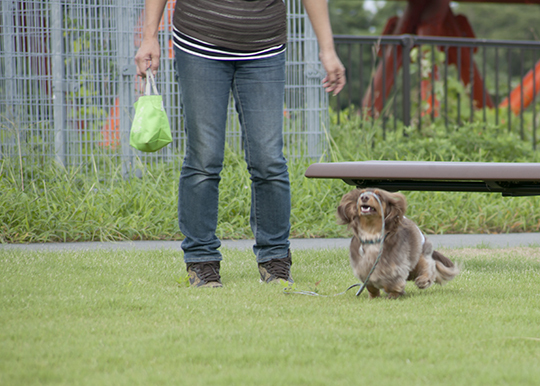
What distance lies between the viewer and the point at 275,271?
327cm

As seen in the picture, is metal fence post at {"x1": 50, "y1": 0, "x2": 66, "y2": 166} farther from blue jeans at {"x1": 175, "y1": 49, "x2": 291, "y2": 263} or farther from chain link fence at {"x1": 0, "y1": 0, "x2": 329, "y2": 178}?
blue jeans at {"x1": 175, "y1": 49, "x2": 291, "y2": 263}

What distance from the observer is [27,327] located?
229 cm

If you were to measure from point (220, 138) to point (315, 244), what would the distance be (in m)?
1.92

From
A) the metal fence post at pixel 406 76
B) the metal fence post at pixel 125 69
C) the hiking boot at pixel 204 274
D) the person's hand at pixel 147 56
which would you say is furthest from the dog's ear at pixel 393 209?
the metal fence post at pixel 406 76

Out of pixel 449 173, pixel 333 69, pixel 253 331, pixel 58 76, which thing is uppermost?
pixel 58 76

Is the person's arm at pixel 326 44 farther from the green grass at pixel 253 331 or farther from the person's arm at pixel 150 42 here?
the green grass at pixel 253 331

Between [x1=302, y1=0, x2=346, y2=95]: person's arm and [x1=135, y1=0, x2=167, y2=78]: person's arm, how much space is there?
74 cm

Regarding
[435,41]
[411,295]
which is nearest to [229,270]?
[411,295]

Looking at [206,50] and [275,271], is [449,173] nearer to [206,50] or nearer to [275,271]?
[275,271]

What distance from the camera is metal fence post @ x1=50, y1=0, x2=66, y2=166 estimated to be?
592 cm

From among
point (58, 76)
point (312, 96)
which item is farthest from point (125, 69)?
point (312, 96)

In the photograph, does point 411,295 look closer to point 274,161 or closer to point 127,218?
point 274,161

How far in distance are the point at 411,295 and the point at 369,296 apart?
7.8 inches

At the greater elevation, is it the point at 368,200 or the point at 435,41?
the point at 435,41
